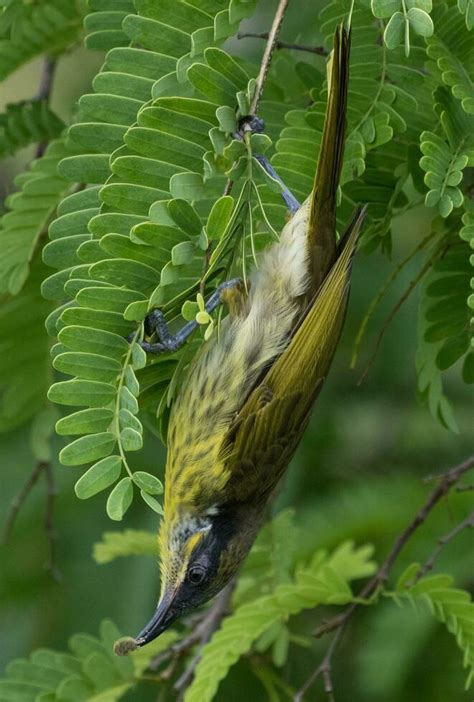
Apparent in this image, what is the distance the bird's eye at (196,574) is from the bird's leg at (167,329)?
0.76 m

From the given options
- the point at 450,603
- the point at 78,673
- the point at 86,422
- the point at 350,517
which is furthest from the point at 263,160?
the point at 350,517

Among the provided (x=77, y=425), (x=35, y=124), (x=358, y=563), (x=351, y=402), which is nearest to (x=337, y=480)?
(x=351, y=402)

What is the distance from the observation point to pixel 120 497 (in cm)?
179

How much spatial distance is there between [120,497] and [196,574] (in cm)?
94

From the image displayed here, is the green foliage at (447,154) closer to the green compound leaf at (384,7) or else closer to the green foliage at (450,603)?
the green compound leaf at (384,7)

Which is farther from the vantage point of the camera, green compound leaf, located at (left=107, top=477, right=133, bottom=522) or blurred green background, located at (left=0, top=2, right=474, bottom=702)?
blurred green background, located at (left=0, top=2, right=474, bottom=702)

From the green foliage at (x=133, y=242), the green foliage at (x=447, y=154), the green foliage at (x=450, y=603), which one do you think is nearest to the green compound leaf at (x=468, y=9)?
the green foliage at (x=447, y=154)

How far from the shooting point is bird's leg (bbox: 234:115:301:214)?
1.88m

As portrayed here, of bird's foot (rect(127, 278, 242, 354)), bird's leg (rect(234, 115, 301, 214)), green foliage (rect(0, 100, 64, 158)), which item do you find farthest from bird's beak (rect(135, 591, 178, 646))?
green foliage (rect(0, 100, 64, 158))

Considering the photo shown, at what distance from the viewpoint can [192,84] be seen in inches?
73.4

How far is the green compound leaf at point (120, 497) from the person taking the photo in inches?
70.3

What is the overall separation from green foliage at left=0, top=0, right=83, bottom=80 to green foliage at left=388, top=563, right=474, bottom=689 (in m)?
1.54

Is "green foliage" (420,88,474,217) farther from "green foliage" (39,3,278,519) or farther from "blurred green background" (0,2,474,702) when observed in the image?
"blurred green background" (0,2,474,702)

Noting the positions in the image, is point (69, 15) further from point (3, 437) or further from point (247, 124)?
point (3, 437)
